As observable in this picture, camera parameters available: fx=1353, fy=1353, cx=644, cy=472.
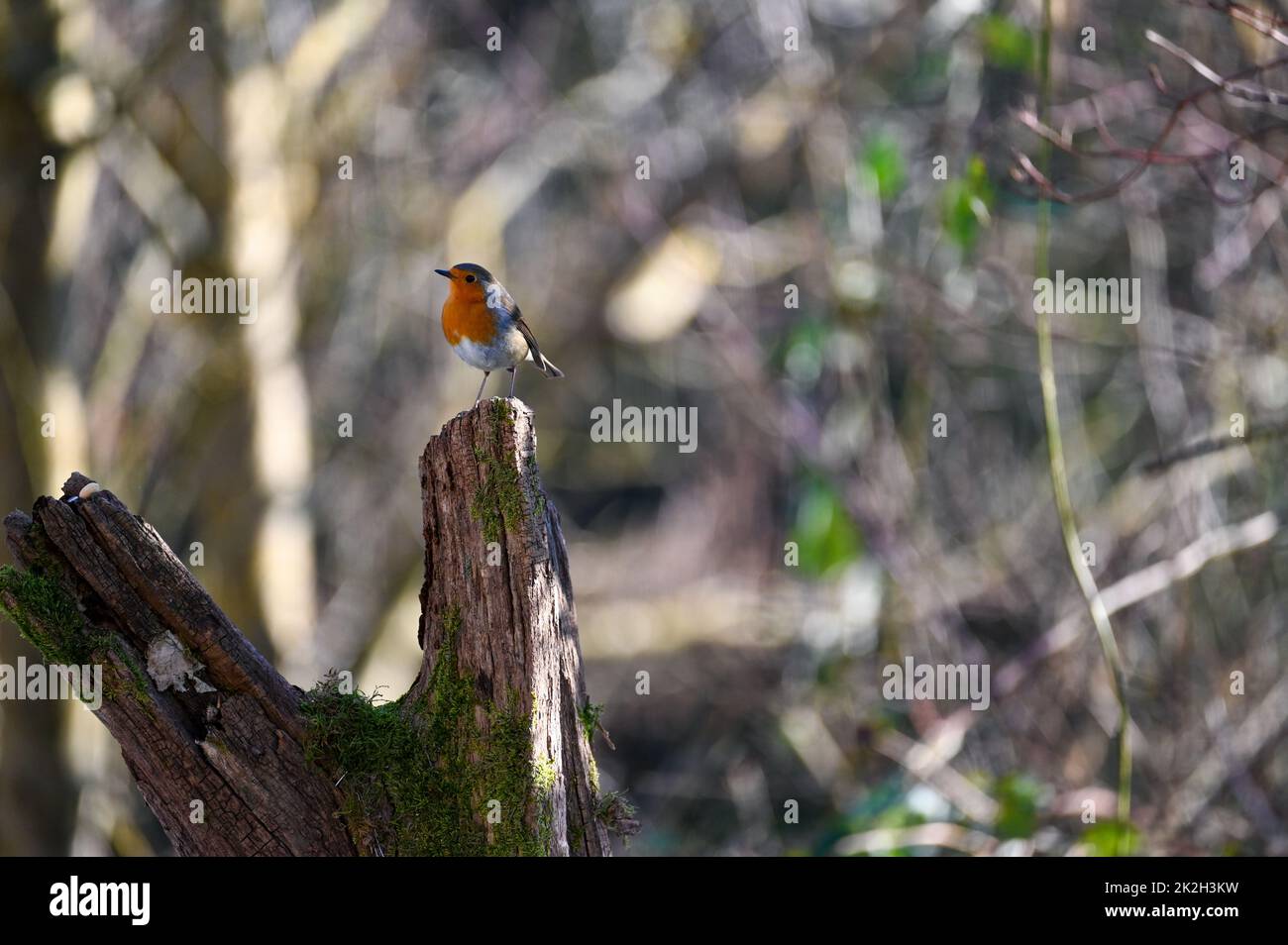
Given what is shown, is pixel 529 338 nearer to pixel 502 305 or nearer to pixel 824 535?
pixel 502 305

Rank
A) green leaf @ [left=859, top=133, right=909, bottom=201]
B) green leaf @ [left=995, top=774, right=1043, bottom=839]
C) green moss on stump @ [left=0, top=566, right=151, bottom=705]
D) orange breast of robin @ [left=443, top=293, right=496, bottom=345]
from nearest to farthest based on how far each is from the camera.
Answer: green moss on stump @ [left=0, top=566, right=151, bottom=705]
orange breast of robin @ [left=443, top=293, right=496, bottom=345]
green leaf @ [left=995, top=774, right=1043, bottom=839]
green leaf @ [left=859, top=133, right=909, bottom=201]

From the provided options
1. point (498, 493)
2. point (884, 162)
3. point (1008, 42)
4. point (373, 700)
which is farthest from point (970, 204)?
point (373, 700)

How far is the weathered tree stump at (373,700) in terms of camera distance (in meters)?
3.07

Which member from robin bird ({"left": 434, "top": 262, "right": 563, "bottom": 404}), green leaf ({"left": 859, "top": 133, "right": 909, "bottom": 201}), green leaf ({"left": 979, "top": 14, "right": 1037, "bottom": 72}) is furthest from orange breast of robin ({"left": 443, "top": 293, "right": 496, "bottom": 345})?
→ green leaf ({"left": 979, "top": 14, "right": 1037, "bottom": 72})

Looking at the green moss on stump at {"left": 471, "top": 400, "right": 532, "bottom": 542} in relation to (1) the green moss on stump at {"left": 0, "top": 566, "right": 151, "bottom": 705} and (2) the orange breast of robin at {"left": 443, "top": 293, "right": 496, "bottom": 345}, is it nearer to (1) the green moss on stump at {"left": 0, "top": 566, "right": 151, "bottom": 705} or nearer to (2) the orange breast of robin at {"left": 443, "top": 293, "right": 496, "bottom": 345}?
(1) the green moss on stump at {"left": 0, "top": 566, "right": 151, "bottom": 705}

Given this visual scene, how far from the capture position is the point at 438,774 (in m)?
3.31

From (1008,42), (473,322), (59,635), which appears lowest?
(59,635)

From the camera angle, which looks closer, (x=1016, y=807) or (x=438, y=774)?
(x=438, y=774)

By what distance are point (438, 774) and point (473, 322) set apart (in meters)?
1.77

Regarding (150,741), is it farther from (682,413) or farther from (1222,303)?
(682,413)

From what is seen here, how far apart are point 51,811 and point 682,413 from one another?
5651 mm

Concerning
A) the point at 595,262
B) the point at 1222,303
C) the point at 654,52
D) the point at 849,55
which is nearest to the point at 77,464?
the point at 595,262

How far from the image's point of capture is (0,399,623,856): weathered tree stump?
3.07m

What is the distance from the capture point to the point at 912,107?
29.3 feet
